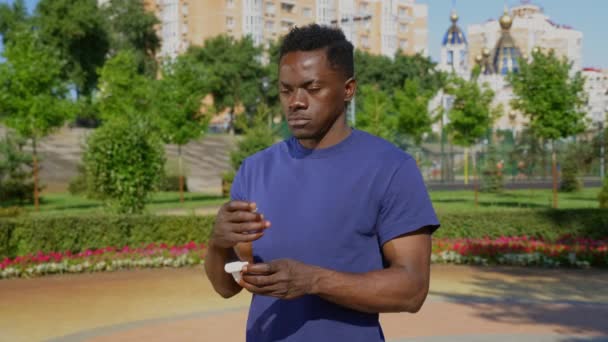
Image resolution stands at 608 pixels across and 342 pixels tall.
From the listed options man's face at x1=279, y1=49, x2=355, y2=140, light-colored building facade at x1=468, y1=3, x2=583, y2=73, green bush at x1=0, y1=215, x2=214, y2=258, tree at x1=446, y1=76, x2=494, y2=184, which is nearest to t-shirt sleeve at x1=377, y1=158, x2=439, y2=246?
man's face at x1=279, y1=49, x2=355, y2=140

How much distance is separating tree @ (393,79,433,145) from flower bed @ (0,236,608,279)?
18858 mm

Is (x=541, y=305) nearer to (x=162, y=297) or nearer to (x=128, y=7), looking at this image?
(x=162, y=297)

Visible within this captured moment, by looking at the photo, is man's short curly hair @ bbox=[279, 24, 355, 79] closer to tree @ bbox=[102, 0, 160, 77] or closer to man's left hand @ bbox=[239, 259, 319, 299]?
man's left hand @ bbox=[239, 259, 319, 299]

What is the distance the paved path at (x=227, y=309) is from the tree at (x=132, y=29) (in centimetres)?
5216

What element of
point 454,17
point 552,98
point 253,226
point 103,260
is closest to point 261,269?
point 253,226

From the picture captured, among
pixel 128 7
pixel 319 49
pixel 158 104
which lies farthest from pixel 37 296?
pixel 128 7

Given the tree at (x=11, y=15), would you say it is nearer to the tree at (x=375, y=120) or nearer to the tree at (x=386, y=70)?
the tree at (x=386, y=70)

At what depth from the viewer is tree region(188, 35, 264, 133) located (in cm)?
5978

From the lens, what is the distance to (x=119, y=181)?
16.3 metres

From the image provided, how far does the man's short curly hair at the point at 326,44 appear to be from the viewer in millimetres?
2049

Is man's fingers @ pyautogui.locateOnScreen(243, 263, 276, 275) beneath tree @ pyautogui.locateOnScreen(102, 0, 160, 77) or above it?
beneath

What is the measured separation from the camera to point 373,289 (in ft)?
6.17

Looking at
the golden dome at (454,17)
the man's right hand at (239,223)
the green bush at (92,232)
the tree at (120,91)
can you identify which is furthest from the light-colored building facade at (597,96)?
the man's right hand at (239,223)

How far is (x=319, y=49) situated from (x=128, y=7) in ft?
210
